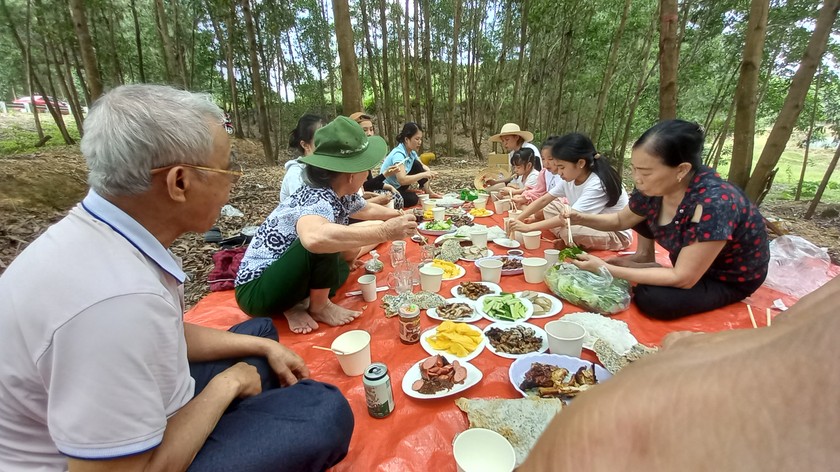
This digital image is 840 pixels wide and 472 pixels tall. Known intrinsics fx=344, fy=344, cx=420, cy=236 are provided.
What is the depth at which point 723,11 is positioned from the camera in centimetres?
1070

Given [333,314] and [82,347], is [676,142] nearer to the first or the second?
[333,314]

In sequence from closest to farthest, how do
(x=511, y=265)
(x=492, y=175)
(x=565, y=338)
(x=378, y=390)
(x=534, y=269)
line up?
(x=378, y=390) → (x=565, y=338) → (x=534, y=269) → (x=511, y=265) → (x=492, y=175)

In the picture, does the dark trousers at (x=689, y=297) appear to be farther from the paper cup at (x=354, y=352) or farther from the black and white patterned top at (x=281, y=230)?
the black and white patterned top at (x=281, y=230)

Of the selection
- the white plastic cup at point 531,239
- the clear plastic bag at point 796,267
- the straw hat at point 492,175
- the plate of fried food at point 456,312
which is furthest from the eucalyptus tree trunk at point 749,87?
the plate of fried food at point 456,312

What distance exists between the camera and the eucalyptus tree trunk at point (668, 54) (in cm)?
544

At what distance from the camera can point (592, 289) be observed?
103 inches

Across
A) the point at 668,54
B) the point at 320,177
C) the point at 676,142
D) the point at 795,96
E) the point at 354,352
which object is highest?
the point at 668,54

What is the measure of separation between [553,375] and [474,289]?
1085mm

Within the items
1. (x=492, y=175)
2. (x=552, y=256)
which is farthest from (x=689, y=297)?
(x=492, y=175)

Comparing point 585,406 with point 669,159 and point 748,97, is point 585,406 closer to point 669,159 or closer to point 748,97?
point 669,159

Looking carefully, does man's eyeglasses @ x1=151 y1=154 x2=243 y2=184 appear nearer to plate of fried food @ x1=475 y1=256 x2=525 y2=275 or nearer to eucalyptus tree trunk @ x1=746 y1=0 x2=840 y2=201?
plate of fried food @ x1=475 y1=256 x2=525 y2=275

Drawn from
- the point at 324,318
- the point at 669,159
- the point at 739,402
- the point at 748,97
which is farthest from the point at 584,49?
the point at 739,402

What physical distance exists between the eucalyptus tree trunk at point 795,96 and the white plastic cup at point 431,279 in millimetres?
6743

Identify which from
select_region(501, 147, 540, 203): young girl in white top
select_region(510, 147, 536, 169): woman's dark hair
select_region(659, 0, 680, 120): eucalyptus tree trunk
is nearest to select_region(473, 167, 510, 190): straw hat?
select_region(501, 147, 540, 203): young girl in white top
